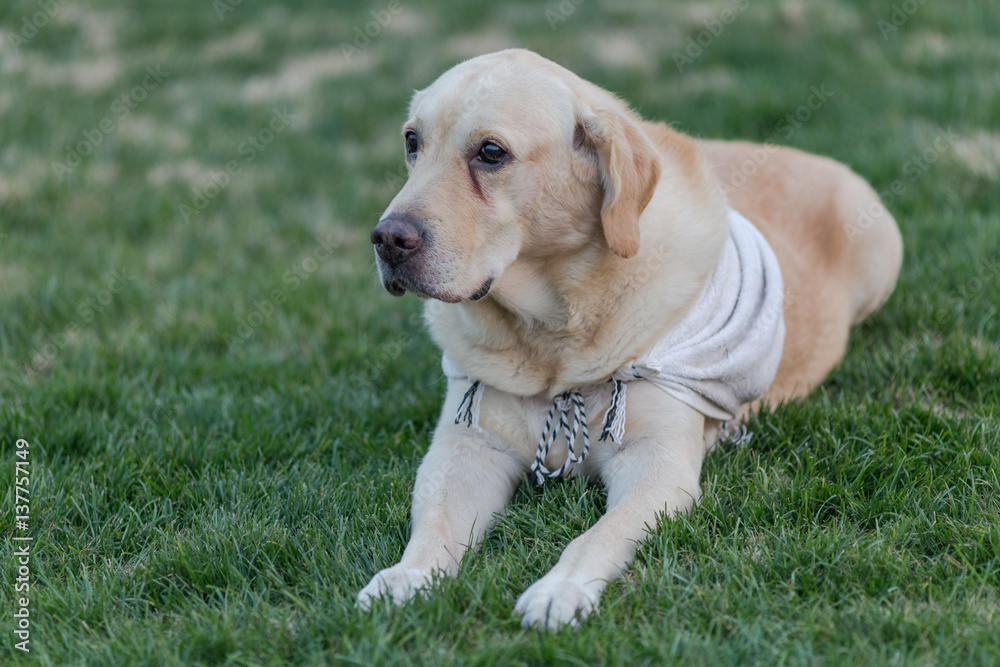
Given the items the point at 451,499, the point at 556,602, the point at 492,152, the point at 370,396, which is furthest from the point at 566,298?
the point at 370,396

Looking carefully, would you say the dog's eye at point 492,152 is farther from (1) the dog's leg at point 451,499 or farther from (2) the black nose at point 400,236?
(1) the dog's leg at point 451,499

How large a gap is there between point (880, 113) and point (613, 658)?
18.5ft

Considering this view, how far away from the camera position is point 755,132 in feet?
22.6

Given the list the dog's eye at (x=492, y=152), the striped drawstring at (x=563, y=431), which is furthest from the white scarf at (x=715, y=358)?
the dog's eye at (x=492, y=152)

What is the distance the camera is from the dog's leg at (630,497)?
246cm

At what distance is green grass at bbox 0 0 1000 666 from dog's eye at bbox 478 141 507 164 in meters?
1.12

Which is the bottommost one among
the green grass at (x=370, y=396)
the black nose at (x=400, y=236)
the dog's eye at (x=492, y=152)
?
the green grass at (x=370, y=396)

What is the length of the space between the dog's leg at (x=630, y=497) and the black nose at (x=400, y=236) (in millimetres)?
911

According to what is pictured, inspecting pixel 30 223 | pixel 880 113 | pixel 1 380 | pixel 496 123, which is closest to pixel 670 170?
pixel 496 123

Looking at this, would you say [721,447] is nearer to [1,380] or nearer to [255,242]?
[1,380]

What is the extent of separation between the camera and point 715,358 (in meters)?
3.29

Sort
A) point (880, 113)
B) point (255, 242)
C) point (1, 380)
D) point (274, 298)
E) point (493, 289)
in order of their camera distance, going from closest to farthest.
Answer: point (493, 289) → point (1, 380) → point (274, 298) → point (255, 242) → point (880, 113)

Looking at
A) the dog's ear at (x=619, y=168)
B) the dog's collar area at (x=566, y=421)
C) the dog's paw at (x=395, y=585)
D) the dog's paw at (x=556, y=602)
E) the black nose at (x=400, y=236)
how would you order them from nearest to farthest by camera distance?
the dog's paw at (x=556, y=602) < the dog's paw at (x=395, y=585) < the black nose at (x=400, y=236) < the dog's ear at (x=619, y=168) < the dog's collar area at (x=566, y=421)

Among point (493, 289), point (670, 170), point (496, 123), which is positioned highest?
point (496, 123)
